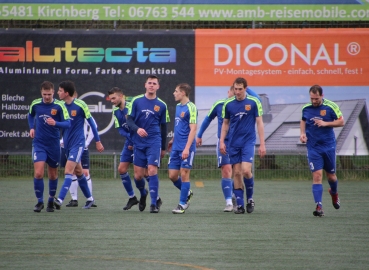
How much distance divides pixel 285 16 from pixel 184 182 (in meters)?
9.53

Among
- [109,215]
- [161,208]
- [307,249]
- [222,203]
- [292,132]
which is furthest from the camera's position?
[292,132]

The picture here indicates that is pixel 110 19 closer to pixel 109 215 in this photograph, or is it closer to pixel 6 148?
pixel 6 148

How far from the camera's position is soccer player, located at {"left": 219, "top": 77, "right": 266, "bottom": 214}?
11.8 meters

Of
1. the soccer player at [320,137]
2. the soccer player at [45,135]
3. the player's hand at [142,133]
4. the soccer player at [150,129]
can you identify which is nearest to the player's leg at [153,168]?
the soccer player at [150,129]

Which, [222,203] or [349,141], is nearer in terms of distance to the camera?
[222,203]

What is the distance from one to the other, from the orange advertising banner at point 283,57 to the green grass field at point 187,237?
6.42 m

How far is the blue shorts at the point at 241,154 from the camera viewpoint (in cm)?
1180

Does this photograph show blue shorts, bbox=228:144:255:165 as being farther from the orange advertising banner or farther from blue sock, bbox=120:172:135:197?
the orange advertising banner

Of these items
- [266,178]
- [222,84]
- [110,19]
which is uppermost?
[110,19]

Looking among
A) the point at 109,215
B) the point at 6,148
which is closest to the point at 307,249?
the point at 109,215

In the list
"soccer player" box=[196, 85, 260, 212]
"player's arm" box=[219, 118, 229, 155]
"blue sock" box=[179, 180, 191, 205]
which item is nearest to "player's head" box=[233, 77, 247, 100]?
"player's arm" box=[219, 118, 229, 155]

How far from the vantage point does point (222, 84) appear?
20188 millimetres

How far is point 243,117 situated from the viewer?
11.9 metres

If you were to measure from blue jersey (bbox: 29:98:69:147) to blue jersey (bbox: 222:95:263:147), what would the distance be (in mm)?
2595
